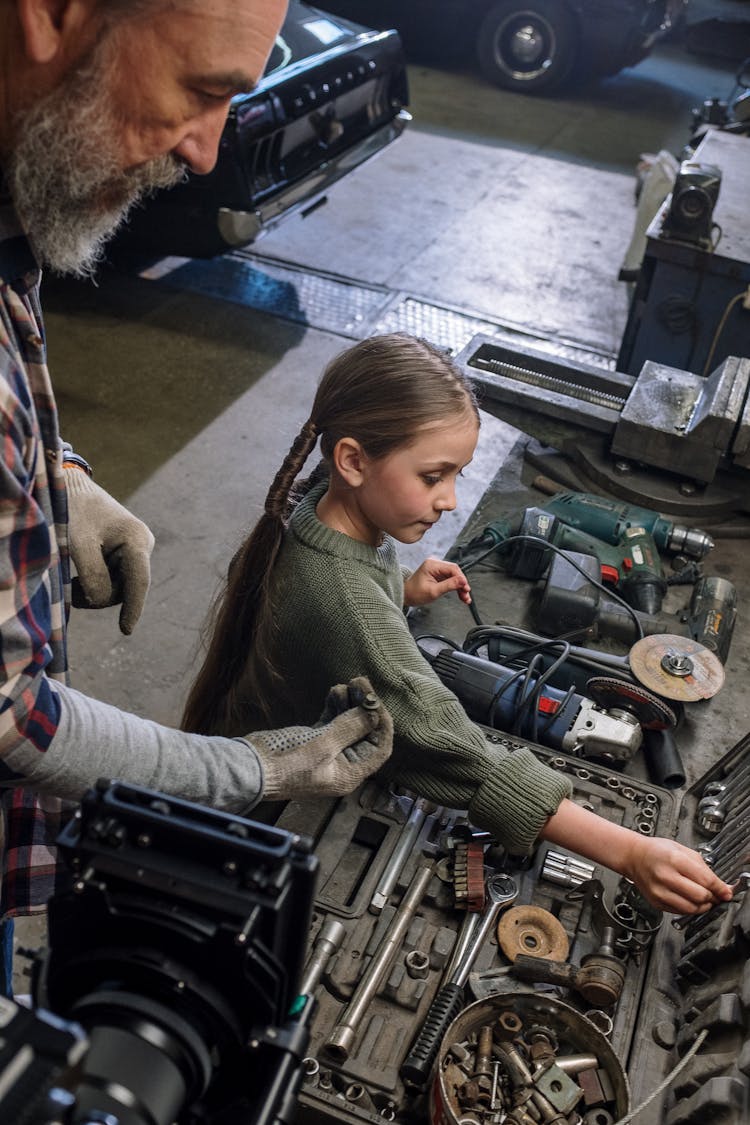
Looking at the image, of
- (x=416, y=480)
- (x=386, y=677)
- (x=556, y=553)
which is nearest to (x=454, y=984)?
(x=386, y=677)

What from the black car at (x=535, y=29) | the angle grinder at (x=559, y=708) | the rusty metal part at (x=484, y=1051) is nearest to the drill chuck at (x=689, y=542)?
the angle grinder at (x=559, y=708)

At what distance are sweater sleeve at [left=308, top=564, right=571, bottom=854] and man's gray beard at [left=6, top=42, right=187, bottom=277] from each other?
656 mm

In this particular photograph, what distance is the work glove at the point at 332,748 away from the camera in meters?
1.27

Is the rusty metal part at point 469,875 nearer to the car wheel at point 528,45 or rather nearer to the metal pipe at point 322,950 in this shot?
the metal pipe at point 322,950

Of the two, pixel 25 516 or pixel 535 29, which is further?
pixel 535 29

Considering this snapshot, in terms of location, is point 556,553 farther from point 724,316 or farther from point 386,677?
point 724,316

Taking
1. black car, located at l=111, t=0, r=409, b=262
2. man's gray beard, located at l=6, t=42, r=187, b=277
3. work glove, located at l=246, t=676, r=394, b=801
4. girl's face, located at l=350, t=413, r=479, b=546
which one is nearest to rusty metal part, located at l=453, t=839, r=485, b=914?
work glove, located at l=246, t=676, r=394, b=801

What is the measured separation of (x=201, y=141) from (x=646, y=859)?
1096 mm

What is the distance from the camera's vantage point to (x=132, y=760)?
3.68ft

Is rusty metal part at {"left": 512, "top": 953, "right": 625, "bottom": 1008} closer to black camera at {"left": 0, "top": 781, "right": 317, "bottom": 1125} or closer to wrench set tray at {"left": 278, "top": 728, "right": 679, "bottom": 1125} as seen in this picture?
wrench set tray at {"left": 278, "top": 728, "right": 679, "bottom": 1125}

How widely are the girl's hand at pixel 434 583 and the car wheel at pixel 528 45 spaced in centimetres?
656

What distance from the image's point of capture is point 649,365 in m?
2.59

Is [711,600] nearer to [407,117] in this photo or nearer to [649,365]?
[649,365]

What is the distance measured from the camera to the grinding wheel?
1.38 meters
